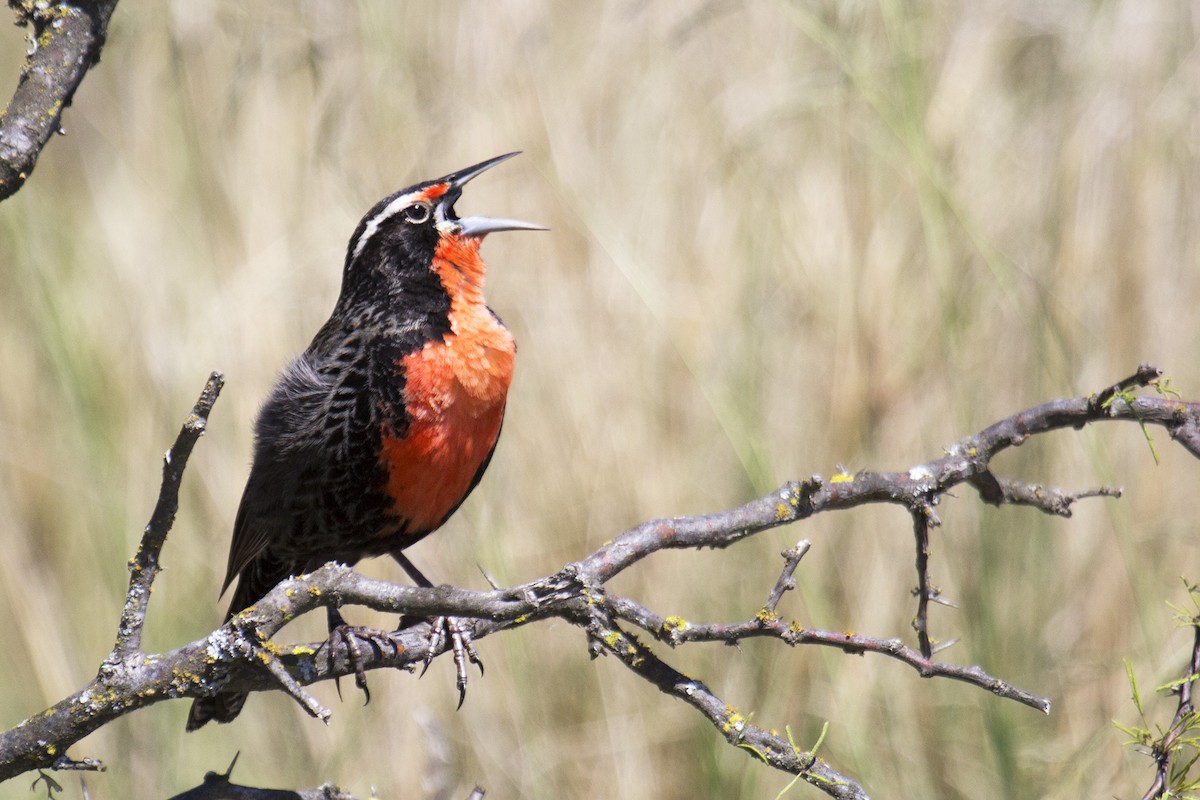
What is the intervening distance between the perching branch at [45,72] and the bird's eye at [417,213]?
1.14 m

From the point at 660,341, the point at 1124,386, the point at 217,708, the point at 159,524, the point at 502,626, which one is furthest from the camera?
the point at 660,341

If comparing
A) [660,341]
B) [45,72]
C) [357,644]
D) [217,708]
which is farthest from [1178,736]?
[660,341]

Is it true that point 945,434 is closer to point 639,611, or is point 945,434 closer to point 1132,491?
point 1132,491

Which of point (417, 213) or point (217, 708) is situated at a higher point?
point (417, 213)

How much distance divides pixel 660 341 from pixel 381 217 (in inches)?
49.8

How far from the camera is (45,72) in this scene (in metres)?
1.57

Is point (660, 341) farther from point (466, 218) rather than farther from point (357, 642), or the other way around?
point (357, 642)

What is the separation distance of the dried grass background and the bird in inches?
19.8

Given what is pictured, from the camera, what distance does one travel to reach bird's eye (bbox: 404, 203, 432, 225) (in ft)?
9.00

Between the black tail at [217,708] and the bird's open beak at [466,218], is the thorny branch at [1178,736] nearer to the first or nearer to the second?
the bird's open beak at [466,218]

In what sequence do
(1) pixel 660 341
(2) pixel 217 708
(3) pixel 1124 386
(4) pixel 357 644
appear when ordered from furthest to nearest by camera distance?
(1) pixel 660 341
(2) pixel 217 708
(4) pixel 357 644
(3) pixel 1124 386

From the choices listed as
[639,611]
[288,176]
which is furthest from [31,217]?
[639,611]

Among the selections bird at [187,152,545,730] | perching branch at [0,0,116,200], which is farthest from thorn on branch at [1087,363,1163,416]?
perching branch at [0,0,116,200]

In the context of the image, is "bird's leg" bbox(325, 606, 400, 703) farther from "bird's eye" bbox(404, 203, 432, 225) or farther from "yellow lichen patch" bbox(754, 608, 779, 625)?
"bird's eye" bbox(404, 203, 432, 225)
